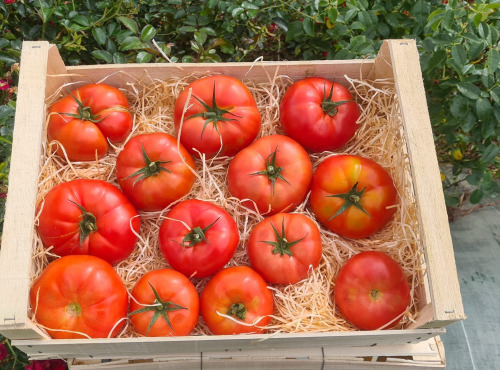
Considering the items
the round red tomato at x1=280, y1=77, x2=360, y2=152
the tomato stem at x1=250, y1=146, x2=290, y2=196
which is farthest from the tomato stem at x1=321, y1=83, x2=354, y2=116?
the tomato stem at x1=250, y1=146, x2=290, y2=196

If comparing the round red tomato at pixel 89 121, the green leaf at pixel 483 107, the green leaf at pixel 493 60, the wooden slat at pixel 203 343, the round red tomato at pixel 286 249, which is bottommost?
the wooden slat at pixel 203 343

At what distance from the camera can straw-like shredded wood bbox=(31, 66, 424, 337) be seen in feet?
4.55

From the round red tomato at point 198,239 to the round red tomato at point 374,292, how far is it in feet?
1.18

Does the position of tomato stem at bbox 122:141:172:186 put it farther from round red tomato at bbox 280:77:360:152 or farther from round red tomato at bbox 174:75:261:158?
round red tomato at bbox 280:77:360:152

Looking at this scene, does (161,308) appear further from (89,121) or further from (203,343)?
(89,121)

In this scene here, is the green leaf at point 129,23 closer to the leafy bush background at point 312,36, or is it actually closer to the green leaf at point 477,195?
the leafy bush background at point 312,36

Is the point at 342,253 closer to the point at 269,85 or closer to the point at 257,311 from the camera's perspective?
the point at 257,311

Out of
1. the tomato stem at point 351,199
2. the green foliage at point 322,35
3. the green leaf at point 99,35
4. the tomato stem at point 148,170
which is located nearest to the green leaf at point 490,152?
the green foliage at point 322,35

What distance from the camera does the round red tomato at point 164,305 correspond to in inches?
50.4

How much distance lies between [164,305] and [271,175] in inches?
19.4

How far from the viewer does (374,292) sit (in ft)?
4.40

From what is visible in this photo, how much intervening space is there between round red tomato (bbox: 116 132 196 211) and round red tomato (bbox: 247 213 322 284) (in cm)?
29

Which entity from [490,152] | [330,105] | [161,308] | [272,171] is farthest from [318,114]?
[161,308]

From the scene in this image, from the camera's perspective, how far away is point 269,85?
1.70 meters
